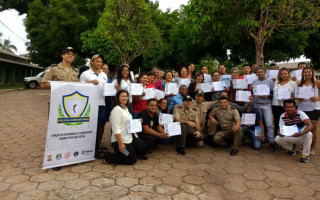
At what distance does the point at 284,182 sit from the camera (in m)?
3.56

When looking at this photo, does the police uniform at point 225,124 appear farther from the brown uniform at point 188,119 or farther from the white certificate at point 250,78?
the white certificate at point 250,78

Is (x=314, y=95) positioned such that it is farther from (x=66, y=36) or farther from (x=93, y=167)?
(x=66, y=36)

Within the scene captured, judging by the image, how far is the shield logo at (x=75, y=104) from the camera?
12.3 feet

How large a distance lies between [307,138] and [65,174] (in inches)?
171

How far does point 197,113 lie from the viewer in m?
5.12

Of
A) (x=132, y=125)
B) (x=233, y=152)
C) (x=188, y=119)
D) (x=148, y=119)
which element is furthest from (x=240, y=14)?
(x=132, y=125)

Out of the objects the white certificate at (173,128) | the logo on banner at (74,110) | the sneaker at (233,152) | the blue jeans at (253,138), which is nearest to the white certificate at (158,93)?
the white certificate at (173,128)

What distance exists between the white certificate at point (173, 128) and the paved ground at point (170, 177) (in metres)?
0.47

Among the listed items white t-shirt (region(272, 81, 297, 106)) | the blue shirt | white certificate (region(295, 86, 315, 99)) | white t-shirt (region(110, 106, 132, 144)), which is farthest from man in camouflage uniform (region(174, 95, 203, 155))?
white certificate (region(295, 86, 315, 99))

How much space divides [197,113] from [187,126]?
395mm

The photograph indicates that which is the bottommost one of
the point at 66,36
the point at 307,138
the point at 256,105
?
the point at 307,138

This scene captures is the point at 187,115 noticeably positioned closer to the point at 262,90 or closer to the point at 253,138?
the point at 253,138

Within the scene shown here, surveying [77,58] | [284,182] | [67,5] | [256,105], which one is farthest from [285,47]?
[77,58]

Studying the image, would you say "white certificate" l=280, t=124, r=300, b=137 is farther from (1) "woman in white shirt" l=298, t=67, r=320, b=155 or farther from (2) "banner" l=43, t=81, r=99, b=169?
(2) "banner" l=43, t=81, r=99, b=169
